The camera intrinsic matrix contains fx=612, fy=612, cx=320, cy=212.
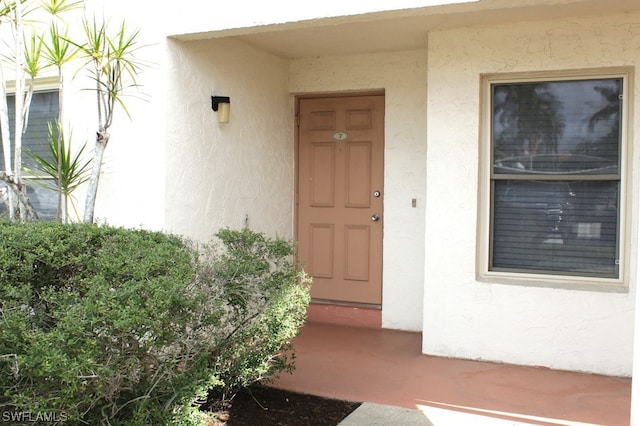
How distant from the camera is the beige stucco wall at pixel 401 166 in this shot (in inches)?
237

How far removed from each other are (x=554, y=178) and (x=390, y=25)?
6.14 ft

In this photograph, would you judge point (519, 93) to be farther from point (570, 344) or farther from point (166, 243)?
point (166, 243)

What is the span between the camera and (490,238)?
5180mm

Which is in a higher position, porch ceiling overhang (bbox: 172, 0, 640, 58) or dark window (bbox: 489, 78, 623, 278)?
porch ceiling overhang (bbox: 172, 0, 640, 58)

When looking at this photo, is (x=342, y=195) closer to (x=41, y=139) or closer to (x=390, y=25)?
(x=390, y=25)

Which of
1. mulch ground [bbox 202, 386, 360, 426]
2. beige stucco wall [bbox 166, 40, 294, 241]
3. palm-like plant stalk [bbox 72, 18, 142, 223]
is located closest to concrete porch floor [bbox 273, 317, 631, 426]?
mulch ground [bbox 202, 386, 360, 426]

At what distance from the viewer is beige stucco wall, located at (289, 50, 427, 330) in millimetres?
6012

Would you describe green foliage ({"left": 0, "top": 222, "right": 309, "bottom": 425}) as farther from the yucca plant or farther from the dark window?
the dark window

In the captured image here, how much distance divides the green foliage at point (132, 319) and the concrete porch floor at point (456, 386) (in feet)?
2.67

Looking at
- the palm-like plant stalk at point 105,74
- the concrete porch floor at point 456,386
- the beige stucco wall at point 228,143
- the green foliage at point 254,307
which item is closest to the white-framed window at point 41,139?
the palm-like plant stalk at point 105,74

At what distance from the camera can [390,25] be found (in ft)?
17.1

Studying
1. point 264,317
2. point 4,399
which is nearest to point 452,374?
point 264,317

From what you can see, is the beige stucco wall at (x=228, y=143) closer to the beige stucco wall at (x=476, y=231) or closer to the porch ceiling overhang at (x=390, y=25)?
the porch ceiling overhang at (x=390, y=25)

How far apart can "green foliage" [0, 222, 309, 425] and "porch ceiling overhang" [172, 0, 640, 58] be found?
1722mm
